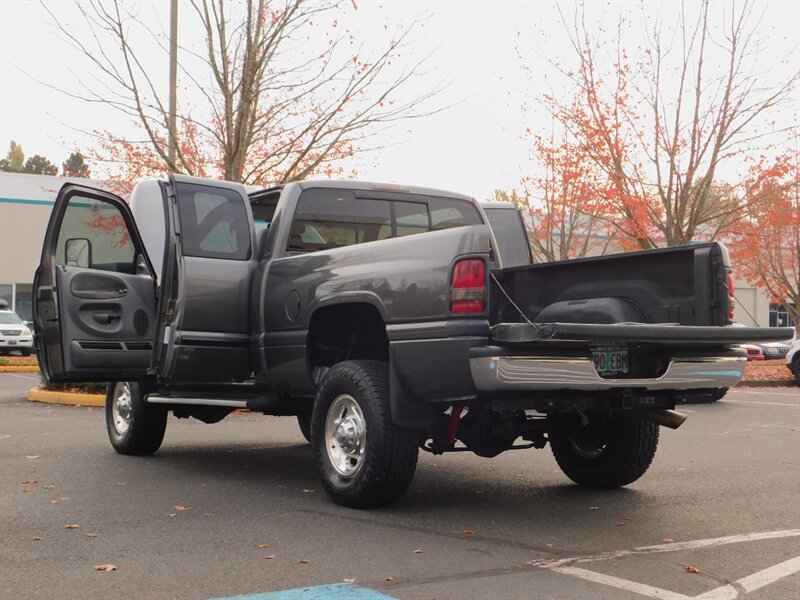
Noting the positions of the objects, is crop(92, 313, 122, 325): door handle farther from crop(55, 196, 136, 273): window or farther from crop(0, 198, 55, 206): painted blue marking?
crop(0, 198, 55, 206): painted blue marking

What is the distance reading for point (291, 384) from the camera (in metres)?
7.51

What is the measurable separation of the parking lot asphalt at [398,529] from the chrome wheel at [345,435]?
319 mm

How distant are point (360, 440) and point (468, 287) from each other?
1394mm

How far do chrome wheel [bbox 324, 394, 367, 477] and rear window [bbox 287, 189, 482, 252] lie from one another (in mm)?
1582

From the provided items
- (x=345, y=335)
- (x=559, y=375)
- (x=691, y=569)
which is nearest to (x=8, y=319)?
(x=345, y=335)

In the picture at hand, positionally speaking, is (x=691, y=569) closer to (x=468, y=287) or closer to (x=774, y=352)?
(x=468, y=287)

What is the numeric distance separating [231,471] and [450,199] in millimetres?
2935

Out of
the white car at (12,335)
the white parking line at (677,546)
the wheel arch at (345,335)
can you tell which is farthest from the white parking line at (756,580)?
the white car at (12,335)

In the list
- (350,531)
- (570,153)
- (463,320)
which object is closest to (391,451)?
(350,531)

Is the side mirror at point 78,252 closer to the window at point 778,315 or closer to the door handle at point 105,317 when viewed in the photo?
the door handle at point 105,317

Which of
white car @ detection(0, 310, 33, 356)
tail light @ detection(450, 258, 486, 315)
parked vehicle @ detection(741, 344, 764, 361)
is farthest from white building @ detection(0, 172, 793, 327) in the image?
tail light @ detection(450, 258, 486, 315)

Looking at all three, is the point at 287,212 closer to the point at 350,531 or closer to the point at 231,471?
the point at 231,471

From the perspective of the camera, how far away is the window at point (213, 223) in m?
7.88

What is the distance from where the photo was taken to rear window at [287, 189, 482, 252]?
790 cm
